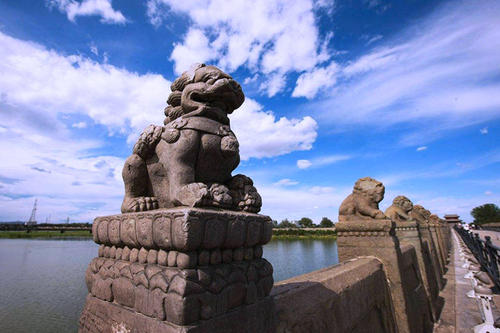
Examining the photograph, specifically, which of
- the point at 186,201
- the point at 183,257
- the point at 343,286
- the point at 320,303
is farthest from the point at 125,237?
the point at 343,286

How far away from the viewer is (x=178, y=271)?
1218 mm

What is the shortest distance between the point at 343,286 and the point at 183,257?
6.71ft

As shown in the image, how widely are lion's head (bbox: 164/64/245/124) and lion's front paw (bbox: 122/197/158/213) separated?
0.64m

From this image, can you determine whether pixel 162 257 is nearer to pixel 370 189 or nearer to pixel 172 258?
pixel 172 258

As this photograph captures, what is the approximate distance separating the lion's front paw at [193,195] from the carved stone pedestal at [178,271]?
167mm

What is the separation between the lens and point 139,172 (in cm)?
191

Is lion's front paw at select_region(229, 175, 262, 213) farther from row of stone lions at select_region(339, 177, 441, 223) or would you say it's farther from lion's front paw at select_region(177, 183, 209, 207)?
row of stone lions at select_region(339, 177, 441, 223)

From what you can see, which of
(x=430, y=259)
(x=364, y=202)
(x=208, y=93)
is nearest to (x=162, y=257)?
(x=208, y=93)

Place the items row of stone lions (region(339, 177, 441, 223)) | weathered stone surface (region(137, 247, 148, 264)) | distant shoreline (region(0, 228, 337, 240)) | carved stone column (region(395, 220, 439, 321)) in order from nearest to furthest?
weathered stone surface (region(137, 247, 148, 264)), row of stone lions (region(339, 177, 441, 223)), carved stone column (region(395, 220, 439, 321)), distant shoreline (region(0, 228, 337, 240))

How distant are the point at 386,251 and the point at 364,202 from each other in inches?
41.1

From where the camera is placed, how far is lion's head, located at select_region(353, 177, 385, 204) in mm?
5230

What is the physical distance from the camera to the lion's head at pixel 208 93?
75.8 inches

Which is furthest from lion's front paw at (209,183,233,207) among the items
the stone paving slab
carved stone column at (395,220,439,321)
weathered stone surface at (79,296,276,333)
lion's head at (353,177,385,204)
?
carved stone column at (395,220,439,321)

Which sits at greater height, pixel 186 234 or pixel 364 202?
pixel 364 202
